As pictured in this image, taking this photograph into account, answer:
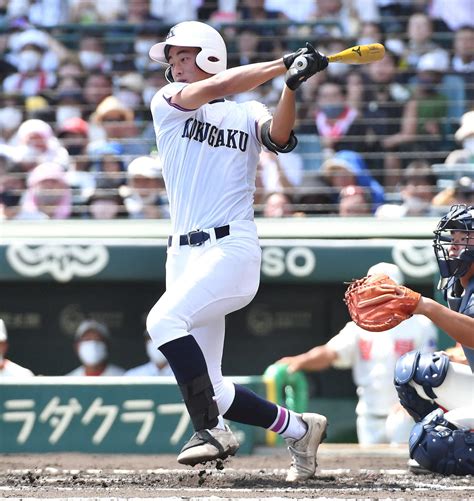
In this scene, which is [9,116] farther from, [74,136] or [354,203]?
[354,203]

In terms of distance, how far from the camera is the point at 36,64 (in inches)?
398

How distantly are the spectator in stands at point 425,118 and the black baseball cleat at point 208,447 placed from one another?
427cm

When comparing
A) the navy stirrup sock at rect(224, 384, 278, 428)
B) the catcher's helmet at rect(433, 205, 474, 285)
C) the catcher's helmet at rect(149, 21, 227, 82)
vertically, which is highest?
the catcher's helmet at rect(149, 21, 227, 82)

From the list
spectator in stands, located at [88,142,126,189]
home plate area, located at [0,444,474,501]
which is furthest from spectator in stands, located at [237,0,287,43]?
home plate area, located at [0,444,474,501]

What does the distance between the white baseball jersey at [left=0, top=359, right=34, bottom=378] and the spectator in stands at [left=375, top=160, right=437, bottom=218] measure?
2.50m

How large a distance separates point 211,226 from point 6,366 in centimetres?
325

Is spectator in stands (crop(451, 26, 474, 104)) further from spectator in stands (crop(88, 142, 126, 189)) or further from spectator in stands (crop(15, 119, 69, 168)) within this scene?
spectator in stands (crop(15, 119, 69, 168))

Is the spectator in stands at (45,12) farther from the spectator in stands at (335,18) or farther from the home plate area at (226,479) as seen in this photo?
the home plate area at (226,479)

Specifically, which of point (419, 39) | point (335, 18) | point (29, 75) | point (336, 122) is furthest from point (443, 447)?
point (29, 75)

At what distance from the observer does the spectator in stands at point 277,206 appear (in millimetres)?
8062

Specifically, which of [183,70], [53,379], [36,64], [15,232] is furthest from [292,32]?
[183,70]

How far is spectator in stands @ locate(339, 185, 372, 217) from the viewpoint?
26.1 ft

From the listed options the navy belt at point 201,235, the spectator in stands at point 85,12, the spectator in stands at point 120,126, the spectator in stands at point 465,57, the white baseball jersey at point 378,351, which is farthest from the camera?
the spectator in stands at point 85,12

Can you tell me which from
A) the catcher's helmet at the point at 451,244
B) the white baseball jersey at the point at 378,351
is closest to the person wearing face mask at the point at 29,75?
the white baseball jersey at the point at 378,351
